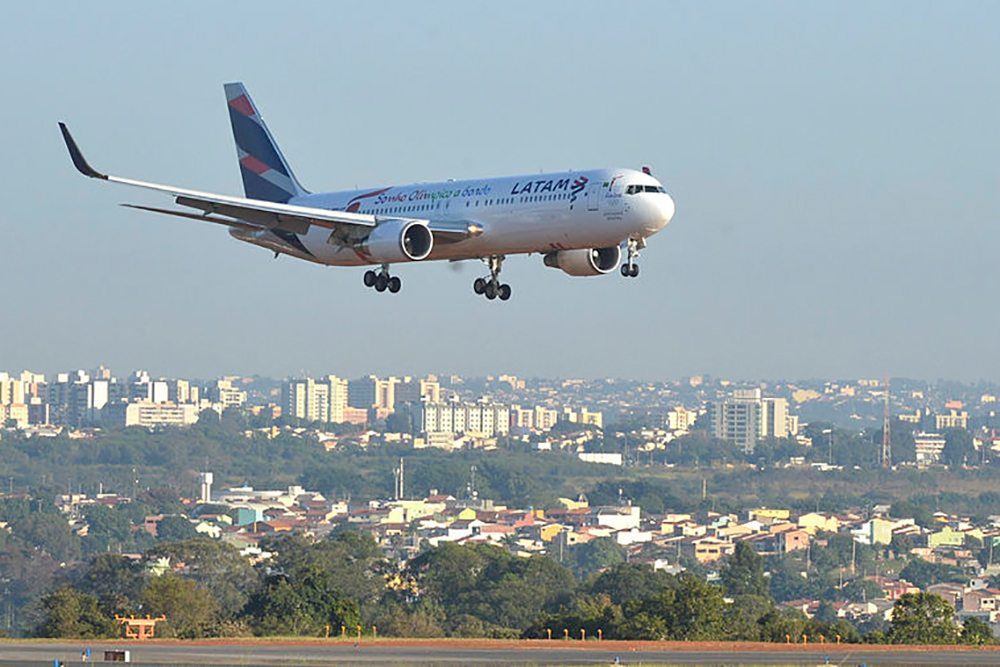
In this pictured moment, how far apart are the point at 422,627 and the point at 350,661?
169 ft

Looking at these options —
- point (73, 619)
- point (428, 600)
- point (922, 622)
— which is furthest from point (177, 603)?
point (428, 600)

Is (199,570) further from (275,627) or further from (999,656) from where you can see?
(999,656)

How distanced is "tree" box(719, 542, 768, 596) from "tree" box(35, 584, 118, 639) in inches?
3351

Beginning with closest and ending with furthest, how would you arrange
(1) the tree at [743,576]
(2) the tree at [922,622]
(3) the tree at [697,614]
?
(2) the tree at [922,622] → (3) the tree at [697,614] → (1) the tree at [743,576]

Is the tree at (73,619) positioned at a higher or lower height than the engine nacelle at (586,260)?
lower

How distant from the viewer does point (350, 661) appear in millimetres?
64875

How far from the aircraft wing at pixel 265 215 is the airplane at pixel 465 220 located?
0.04 metres

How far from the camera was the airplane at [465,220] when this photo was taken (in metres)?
70.4

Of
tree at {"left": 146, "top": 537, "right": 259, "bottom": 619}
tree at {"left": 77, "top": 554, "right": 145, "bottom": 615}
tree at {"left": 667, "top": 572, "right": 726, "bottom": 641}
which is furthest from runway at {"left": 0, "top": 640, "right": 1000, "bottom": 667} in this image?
tree at {"left": 146, "top": 537, "right": 259, "bottom": 619}

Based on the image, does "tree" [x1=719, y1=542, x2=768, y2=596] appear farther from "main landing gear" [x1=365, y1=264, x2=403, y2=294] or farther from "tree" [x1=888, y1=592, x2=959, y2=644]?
"main landing gear" [x1=365, y1=264, x2=403, y2=294]

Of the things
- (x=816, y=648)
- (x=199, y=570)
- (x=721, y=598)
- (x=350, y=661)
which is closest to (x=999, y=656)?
(x=816, y=648)

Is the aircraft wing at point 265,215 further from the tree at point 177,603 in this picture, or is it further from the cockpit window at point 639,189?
the tree at point 177,603

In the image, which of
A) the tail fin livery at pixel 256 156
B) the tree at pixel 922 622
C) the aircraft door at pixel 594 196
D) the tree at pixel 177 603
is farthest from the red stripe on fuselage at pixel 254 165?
the tree at pixel 922 622

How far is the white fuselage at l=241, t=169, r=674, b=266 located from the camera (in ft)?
230
